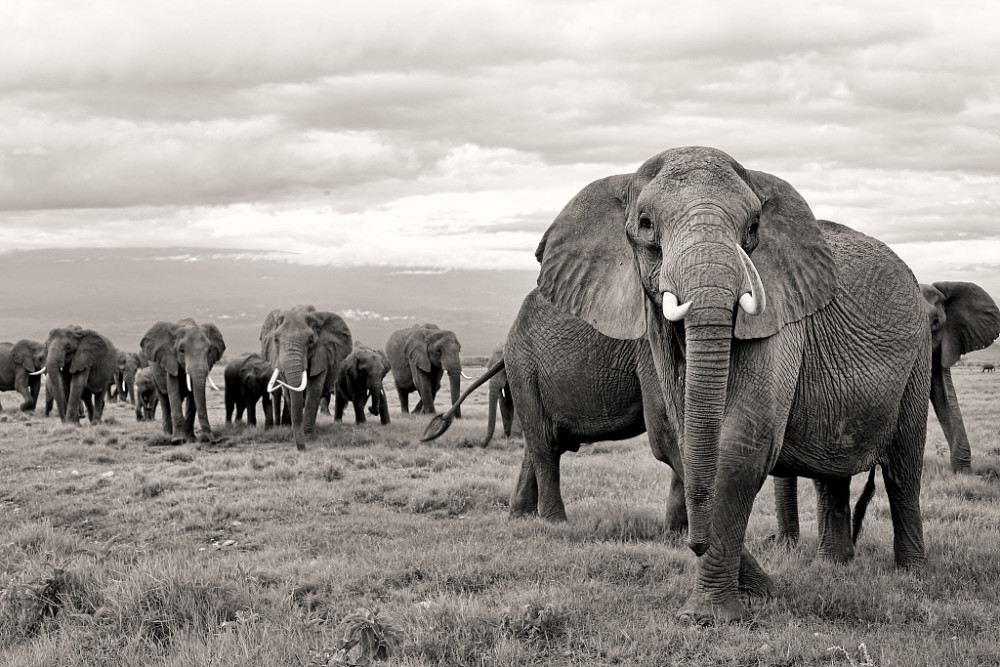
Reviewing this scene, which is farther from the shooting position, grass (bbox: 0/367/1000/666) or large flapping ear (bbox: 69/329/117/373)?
large flapping ear (bbox: 69/329/117/373)

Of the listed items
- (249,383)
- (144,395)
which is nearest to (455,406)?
(249,383)

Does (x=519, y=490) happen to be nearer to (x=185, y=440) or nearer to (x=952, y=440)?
(x=952, y=440)

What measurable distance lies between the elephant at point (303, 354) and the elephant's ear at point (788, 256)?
12863 mm

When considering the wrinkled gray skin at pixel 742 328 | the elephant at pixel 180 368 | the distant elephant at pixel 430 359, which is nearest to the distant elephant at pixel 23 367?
the elephant at pixel 180 368

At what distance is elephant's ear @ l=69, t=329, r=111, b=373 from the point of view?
977 inches

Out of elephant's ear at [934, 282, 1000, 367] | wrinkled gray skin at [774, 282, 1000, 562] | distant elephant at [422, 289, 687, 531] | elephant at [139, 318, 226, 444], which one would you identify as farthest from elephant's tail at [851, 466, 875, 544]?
elephant at [139, 318, 226, 444]

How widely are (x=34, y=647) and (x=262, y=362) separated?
56.1 feet

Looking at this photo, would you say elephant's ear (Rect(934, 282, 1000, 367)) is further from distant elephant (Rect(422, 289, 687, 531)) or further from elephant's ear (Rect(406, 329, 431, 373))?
elephant's ear (Rect(406, 329, 431, 373))

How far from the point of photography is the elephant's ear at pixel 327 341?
20859mm

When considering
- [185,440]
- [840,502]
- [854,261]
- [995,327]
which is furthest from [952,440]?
[185,440]

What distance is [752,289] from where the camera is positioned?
651 centimetres

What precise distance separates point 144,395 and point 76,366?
4.86 metres

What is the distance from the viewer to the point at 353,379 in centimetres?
2630

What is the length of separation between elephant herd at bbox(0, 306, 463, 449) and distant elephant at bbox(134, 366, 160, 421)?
3cm
